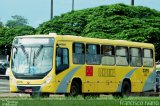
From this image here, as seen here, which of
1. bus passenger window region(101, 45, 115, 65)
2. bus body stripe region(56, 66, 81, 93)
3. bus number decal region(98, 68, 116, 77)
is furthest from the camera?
bus passenger window region(101, 45, 115, 65)

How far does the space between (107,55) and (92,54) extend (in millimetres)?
1441

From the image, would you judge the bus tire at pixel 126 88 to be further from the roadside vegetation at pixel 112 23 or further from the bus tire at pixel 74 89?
the roadside vegetation at pixel 112 23

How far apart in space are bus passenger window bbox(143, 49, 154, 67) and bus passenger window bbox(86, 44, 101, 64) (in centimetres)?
462

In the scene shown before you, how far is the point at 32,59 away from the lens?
26250mm

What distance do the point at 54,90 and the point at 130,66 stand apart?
260 inches

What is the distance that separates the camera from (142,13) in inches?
2365

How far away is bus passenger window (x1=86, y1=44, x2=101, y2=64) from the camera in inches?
1116

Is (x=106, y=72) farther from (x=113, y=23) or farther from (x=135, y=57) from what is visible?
(x=113, y=23)

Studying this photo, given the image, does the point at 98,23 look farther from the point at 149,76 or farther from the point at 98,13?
the point at 149,76

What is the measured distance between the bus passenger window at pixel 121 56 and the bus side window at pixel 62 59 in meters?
4.44

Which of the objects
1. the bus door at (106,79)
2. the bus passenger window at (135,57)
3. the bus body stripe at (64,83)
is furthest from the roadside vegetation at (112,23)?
the bus body stripe at (64,83)

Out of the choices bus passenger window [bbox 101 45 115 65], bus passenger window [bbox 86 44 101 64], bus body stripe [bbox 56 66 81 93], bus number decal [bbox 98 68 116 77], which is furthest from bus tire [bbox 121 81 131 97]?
bus body stripe [bbox 56 66 81 93]

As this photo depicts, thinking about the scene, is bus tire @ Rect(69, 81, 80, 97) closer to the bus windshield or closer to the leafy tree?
the bus windshield

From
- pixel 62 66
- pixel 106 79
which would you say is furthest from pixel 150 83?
pixel 62 66
